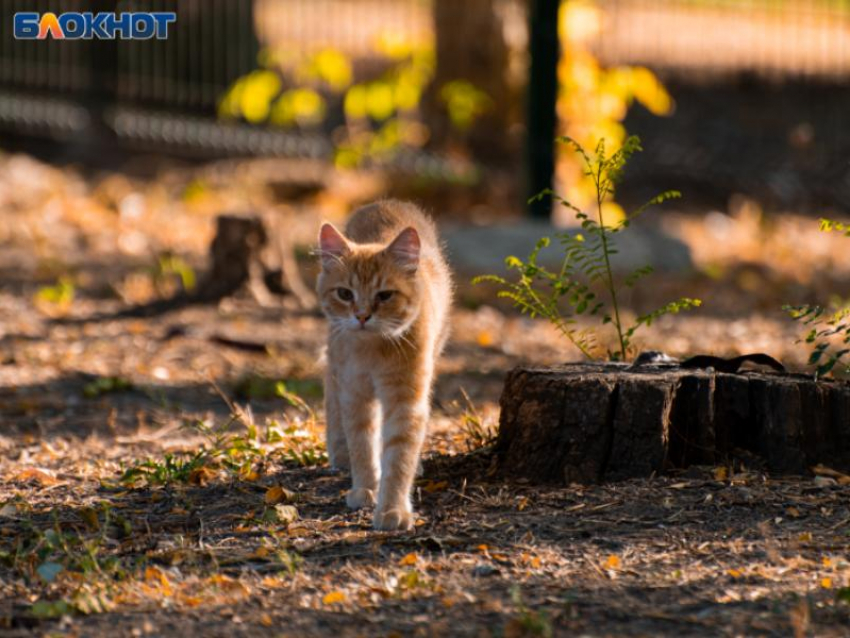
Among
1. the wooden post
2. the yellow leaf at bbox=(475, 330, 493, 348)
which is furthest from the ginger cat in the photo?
the wooden post

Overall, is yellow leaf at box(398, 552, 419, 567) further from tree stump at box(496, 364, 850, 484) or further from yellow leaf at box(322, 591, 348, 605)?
tree stump at box(496, 364, 850, 484)

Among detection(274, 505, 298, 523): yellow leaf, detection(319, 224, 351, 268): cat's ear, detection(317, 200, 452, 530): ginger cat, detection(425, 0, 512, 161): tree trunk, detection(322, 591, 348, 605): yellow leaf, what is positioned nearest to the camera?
detection(322, 591, 348, 605): yellow leaf

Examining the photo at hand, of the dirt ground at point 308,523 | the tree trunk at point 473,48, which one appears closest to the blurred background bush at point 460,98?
the tree trunk at point 473,48

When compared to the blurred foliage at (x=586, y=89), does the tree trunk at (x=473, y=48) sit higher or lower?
higher

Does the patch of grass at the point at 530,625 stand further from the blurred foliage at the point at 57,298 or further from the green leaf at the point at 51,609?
the blurred foliage at the point at 57,298

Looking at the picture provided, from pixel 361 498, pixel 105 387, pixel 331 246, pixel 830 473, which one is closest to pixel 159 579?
Answer: pixel 361 498

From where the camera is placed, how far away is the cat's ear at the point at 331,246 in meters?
5.01

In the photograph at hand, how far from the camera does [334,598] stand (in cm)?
398

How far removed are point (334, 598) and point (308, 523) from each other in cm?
75

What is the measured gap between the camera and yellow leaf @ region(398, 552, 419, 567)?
4.27 metres

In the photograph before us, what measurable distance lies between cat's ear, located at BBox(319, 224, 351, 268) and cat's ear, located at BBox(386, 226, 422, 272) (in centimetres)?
17

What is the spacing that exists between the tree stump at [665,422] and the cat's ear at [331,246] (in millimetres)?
764

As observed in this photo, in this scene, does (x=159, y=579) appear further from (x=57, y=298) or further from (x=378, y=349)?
(x=57, y=298)

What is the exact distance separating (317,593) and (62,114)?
11.2m
